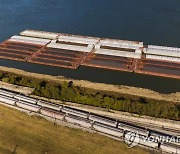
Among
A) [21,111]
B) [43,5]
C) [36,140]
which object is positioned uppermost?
[43,5]

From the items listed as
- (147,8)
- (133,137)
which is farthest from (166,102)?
(147,8)

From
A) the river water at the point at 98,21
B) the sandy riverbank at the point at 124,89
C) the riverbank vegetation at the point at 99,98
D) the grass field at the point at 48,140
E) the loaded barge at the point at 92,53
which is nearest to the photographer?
the grass field at the point at 48,140

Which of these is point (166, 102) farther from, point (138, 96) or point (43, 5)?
point (43, 5)

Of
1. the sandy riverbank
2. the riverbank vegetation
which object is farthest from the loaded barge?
the riverbank vegetation

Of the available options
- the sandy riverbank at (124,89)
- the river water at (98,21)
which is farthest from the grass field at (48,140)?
the river water at (98,21)

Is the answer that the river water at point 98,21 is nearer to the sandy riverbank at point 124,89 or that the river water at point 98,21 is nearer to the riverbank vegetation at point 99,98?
the sandy riverbank at point 124,89

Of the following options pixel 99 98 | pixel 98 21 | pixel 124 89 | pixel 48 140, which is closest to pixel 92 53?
pixel 124 89
